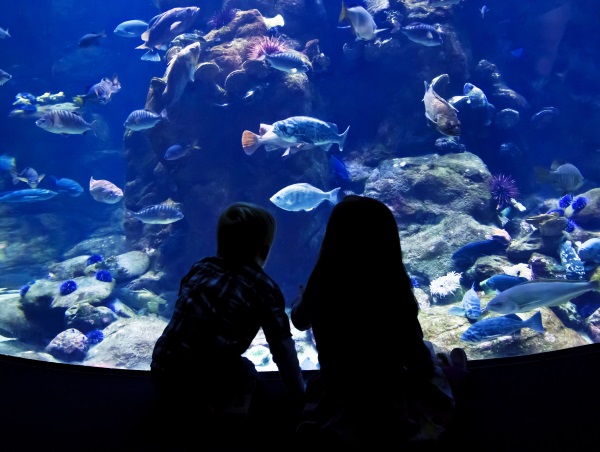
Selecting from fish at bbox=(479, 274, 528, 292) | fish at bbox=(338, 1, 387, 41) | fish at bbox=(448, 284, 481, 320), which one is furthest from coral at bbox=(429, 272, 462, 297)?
fish at bbox=(338, 1, 387, 41)

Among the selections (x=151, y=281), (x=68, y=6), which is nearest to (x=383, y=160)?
(x=151, y=281)

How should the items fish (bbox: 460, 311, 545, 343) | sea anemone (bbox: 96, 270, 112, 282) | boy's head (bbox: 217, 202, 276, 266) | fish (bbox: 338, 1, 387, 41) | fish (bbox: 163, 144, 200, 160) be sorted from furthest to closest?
fish (bbox: 163, 144, 200, 160) < sea anemone (bbox: 96, 270, 112, 282) < fish (bbox: 338, 1, 387, 41) < fish (bbox: 460, 311, 545, 343) < boy's head (bbox: 217, 202, 276, 266)

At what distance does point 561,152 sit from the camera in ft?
45.0

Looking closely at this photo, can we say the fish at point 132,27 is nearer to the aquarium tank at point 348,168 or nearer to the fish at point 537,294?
the aquarium tank at point 348,168

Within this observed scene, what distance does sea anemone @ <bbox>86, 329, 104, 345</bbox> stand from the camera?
249 inches

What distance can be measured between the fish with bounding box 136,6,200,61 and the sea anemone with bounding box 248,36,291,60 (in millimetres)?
2638

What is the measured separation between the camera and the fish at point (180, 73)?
8805 millimetres

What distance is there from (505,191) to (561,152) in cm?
749

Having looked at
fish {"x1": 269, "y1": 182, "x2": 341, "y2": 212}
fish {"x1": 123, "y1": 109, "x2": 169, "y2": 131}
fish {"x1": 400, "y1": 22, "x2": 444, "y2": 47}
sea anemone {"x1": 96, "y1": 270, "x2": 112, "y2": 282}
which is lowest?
sea anemone {"x1": 96, "y1": 270, "x2": 112, "y2": 282}

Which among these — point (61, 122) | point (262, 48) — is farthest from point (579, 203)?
point (61, 122)

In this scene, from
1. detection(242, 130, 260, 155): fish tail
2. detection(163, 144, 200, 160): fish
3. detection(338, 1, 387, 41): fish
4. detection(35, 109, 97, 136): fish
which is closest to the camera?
detection(242, 130, 260, 155): fish tail

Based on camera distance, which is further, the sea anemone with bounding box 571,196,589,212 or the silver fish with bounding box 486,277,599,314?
the sea anemone with bounding box 571,196,589,212

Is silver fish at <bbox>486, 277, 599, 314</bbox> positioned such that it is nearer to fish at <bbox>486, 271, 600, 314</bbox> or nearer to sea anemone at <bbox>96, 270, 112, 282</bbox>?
fish at <bbox>486, 271, 600, 314</bbox>

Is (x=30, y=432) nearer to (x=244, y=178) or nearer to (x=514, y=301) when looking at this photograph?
(x=514, y=301)
